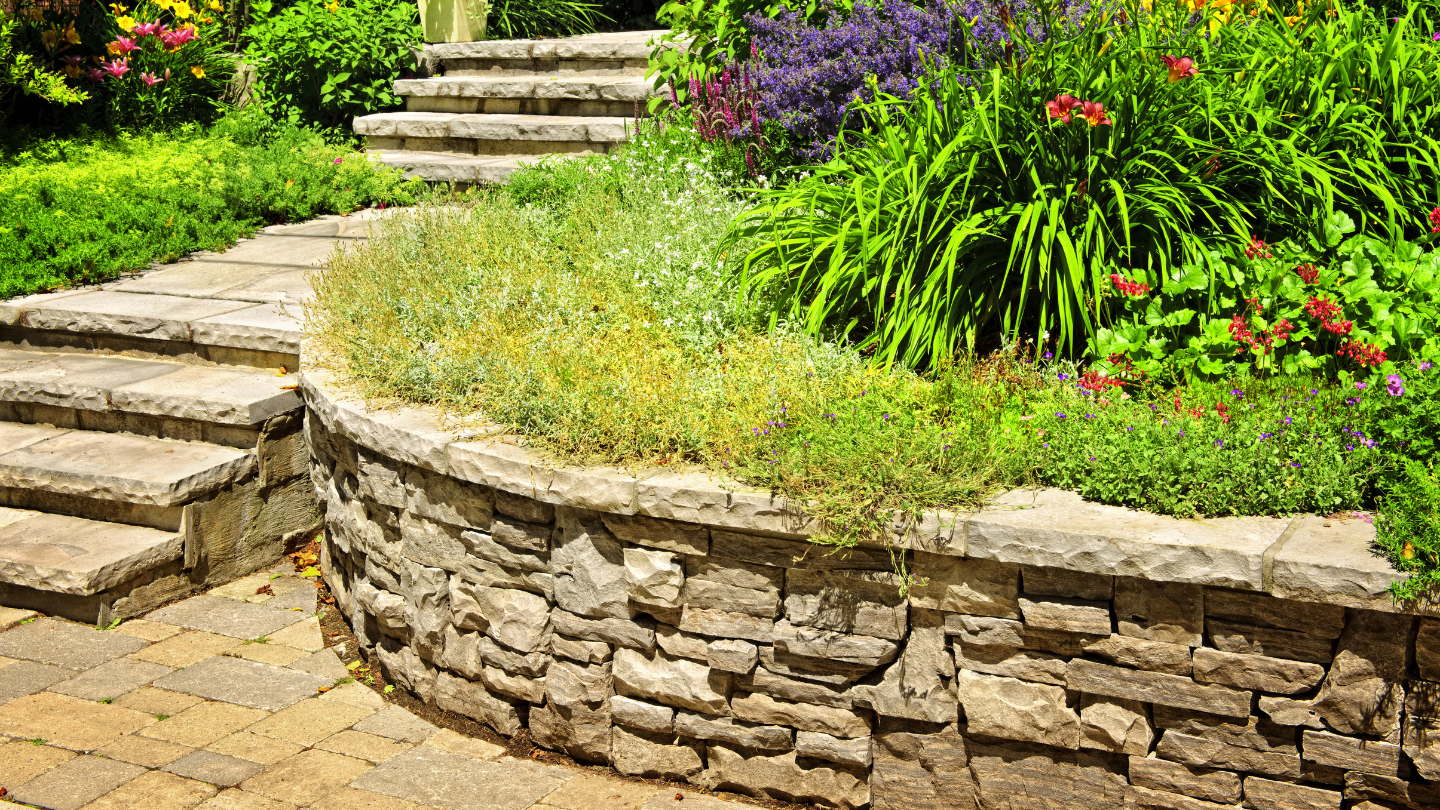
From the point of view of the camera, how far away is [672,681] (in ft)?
9.75

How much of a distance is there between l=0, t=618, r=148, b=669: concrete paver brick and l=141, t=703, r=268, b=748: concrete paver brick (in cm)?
52

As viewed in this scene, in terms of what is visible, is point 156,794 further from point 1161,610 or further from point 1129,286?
point 1129,286

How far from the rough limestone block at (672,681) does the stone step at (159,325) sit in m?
2.29

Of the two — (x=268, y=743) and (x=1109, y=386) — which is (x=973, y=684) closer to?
(x=1109, y=386)

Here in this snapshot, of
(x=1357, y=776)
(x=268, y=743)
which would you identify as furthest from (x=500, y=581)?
(x=1357, y=776)

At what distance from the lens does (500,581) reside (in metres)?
3.19

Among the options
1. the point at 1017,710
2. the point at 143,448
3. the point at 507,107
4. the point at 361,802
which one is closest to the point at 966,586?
the point at 1017,710

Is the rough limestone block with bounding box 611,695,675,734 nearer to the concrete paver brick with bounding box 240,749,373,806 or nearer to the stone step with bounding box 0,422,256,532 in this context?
the concrete paver brick with bounding box 240,749,373,806

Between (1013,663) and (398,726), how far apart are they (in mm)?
1783

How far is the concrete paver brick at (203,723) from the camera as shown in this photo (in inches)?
126

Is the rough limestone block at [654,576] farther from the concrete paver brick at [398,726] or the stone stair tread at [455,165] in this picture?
the stone stair tread at [455,165]

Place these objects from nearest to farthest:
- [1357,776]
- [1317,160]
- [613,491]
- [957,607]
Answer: [1357,776], [957,607], [613,491], [1317,160]

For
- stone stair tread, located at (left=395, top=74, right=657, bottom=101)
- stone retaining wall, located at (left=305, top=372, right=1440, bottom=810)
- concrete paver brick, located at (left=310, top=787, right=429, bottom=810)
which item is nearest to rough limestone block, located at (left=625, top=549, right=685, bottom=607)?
stone retaining wall, located at (left=305, top=372, right=1440, bottom=810)

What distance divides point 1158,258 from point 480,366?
6.74 feet
